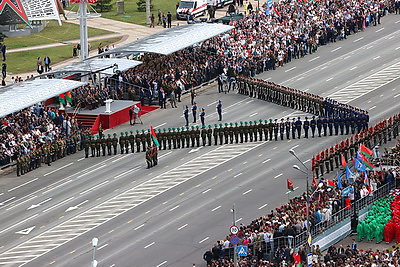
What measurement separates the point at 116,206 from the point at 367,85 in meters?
31.3

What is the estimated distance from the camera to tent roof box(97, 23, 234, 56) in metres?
99.7

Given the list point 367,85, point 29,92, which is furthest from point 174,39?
point 29,92

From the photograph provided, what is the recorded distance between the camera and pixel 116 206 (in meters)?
76.0

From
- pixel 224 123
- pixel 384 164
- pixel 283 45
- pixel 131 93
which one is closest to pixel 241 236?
pixel 384 164

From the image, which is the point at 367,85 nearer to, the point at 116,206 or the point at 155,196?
the point at 155,196

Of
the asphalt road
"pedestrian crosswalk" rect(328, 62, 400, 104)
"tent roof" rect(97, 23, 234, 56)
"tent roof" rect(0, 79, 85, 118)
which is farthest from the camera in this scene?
"tent roof" rect(97, 23, 234, 56)

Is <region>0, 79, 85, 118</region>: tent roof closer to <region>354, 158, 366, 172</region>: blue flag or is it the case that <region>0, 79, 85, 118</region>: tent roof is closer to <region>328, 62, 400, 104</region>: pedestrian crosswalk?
<region>328, 62, 400, 104</region>: pedestrian crosswalk

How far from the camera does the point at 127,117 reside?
9431cm

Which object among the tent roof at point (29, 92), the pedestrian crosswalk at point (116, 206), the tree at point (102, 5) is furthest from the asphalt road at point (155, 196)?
the tree at point (102, 5)

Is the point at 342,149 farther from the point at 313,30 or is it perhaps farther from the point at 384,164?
the point at 313,30

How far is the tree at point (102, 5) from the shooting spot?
131 meters

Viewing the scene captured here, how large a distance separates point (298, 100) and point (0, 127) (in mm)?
22269

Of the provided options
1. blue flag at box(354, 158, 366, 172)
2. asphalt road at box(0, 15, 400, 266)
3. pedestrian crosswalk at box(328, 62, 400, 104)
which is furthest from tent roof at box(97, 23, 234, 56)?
blue flag at box(354, 158, 366, 172)

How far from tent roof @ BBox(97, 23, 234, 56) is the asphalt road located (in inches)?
202
